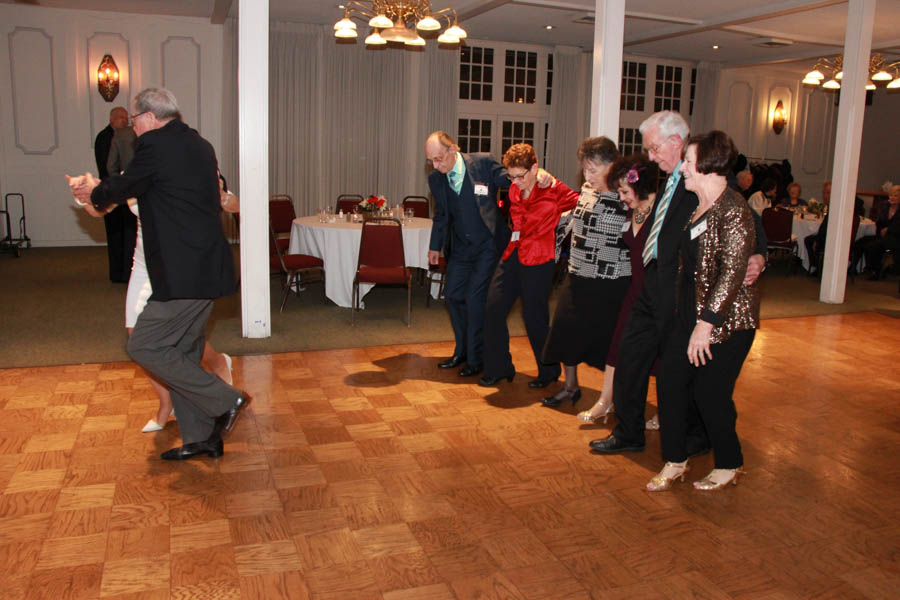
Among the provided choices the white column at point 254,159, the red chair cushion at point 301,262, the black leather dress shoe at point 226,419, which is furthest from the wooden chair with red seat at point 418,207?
the black leather dress shoe at point 226,419

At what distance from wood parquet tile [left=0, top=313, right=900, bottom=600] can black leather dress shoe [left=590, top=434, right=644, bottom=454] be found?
4 cm

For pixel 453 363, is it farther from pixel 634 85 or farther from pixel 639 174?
pixel 634 85

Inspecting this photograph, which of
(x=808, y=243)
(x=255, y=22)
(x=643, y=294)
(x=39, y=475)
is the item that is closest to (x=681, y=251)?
(x=643, y=294)

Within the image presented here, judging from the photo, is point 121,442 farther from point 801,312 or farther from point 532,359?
point 801,312

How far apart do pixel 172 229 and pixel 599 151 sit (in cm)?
220

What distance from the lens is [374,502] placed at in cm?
332

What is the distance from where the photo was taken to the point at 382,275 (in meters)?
6.53

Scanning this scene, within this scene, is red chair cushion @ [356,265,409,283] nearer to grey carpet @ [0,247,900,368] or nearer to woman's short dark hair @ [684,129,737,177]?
grey carpet @ [0,247,900,368]

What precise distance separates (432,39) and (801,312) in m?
6.76

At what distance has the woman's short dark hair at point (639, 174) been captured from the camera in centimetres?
376

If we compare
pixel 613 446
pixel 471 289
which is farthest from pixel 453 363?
pixel 613 446

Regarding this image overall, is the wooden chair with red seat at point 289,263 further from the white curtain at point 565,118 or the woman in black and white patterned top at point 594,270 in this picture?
the white curtain at point 565,118

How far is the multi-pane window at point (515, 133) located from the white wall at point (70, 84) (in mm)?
4498

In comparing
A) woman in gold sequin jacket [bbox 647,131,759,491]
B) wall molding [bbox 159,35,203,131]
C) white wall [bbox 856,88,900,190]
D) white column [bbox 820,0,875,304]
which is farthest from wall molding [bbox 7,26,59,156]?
white wall [bbox 856,88,900,190]
